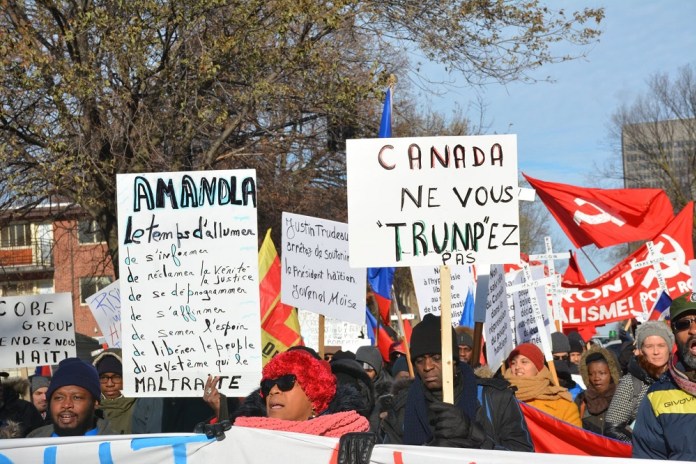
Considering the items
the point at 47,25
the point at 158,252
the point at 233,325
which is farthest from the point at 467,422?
the point at 47,25

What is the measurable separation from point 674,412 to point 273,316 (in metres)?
6.64

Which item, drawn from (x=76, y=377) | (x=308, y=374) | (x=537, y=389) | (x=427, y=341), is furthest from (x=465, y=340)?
(x=308, y=374)

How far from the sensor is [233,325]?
5.99 m

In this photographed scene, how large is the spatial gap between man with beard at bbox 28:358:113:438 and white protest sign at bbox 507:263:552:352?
4021 millimetres

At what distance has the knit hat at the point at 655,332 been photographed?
20.7ft

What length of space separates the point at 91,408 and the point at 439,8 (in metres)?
11.7

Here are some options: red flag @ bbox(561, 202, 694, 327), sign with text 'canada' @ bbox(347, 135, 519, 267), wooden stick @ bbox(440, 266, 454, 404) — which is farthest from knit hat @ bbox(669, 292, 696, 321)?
red flag @ bbox(561, 202, 694, 327)

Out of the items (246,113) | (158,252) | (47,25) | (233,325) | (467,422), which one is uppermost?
(47,25)

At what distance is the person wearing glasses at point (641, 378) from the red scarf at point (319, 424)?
6.92ft

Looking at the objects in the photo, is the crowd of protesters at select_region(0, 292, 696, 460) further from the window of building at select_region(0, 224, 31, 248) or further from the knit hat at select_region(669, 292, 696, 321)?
the window of building at select_region(0, 224, 31, 248)

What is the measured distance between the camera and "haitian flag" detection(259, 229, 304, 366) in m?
10.2

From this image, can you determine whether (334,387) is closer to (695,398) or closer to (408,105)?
(695,398)

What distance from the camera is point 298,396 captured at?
181 inches

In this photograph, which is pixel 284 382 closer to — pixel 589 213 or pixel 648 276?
pixel 589 213
